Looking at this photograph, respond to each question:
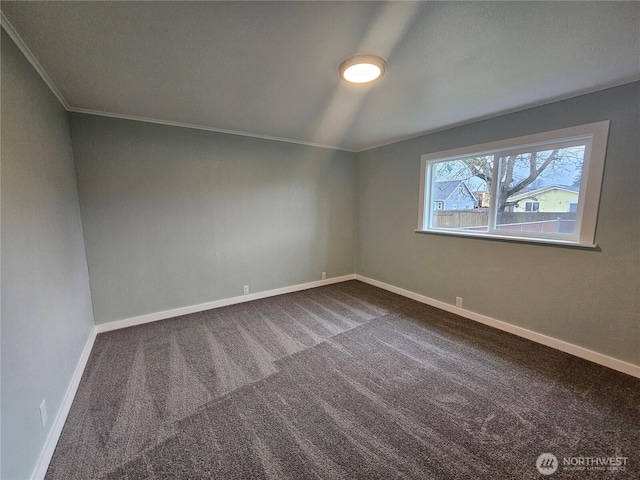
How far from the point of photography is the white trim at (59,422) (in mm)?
1320

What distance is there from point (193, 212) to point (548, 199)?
12.7ft

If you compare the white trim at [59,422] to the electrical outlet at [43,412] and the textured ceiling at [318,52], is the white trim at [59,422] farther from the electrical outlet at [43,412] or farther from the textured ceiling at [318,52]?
the textured ceiling at [318,52]

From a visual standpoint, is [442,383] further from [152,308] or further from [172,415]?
[152,308]

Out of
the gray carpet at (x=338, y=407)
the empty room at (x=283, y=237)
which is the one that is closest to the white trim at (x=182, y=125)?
the empty room at (x=283, y=237)

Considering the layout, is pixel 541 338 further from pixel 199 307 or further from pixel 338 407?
pixel 199 307

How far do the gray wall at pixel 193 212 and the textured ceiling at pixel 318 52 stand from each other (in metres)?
0.53

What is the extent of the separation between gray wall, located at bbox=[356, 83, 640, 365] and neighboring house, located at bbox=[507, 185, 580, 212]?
0.74ft

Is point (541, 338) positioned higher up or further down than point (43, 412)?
further down

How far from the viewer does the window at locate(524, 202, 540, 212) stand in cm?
255

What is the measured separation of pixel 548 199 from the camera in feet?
8.11

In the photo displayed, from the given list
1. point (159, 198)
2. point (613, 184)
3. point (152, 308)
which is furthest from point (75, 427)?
point (613, 184)

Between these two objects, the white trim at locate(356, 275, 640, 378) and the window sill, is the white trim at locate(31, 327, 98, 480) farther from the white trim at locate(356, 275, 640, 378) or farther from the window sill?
the window sill

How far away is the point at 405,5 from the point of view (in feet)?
4.17

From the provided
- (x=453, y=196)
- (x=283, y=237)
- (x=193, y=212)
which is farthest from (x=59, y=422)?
(x=453, y=196)
